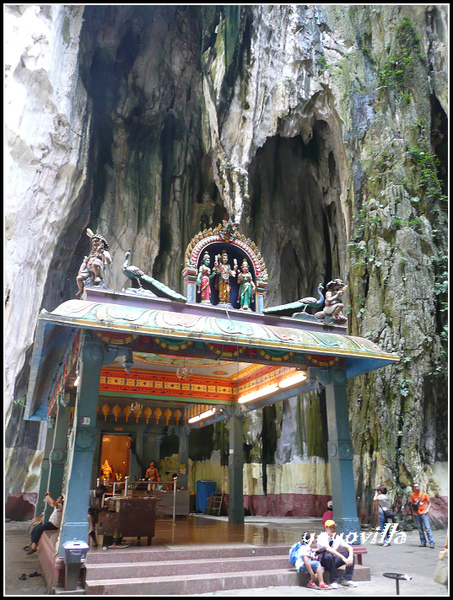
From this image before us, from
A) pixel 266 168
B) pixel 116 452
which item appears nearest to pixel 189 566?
pixel 116 452

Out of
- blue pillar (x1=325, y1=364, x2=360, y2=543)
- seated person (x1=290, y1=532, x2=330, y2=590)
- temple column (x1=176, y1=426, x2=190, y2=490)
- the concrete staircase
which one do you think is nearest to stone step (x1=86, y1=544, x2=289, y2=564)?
the concrete staircase

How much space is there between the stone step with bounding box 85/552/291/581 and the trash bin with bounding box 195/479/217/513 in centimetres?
978

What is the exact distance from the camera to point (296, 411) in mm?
17906

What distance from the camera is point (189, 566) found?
18.7 feet

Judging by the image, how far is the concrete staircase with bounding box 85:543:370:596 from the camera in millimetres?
5238

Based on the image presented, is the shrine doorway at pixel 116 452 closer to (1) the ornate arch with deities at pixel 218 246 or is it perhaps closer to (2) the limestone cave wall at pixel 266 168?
(2) the limestone cave wall at pixel 266 168

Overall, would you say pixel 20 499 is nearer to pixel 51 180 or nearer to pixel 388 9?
pixel 51 180

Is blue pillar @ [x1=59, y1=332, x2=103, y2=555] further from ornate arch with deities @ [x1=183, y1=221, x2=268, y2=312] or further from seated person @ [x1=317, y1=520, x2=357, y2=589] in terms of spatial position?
seated person @ [x1=317, y1=520, x2=357, y2=589]

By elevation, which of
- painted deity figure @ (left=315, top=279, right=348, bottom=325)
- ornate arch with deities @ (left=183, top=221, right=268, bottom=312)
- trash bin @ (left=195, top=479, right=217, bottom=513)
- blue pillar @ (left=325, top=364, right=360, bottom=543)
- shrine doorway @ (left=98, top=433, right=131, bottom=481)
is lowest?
trash bin @ (left=195, top=479, right=217, bottom=513)

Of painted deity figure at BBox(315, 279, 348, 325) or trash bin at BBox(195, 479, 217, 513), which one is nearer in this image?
painted deity figure at BBox(315, 279, 348, 325)

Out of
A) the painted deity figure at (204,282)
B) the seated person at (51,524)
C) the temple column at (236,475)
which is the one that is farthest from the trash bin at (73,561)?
the temple column at (236,475)

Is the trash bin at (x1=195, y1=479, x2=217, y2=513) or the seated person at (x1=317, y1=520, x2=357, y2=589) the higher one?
the seated person at (x1=317, y1=520, x2=357, y2=589)

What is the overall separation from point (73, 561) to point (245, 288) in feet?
14.5

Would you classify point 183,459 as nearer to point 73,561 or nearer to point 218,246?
point 218,246
